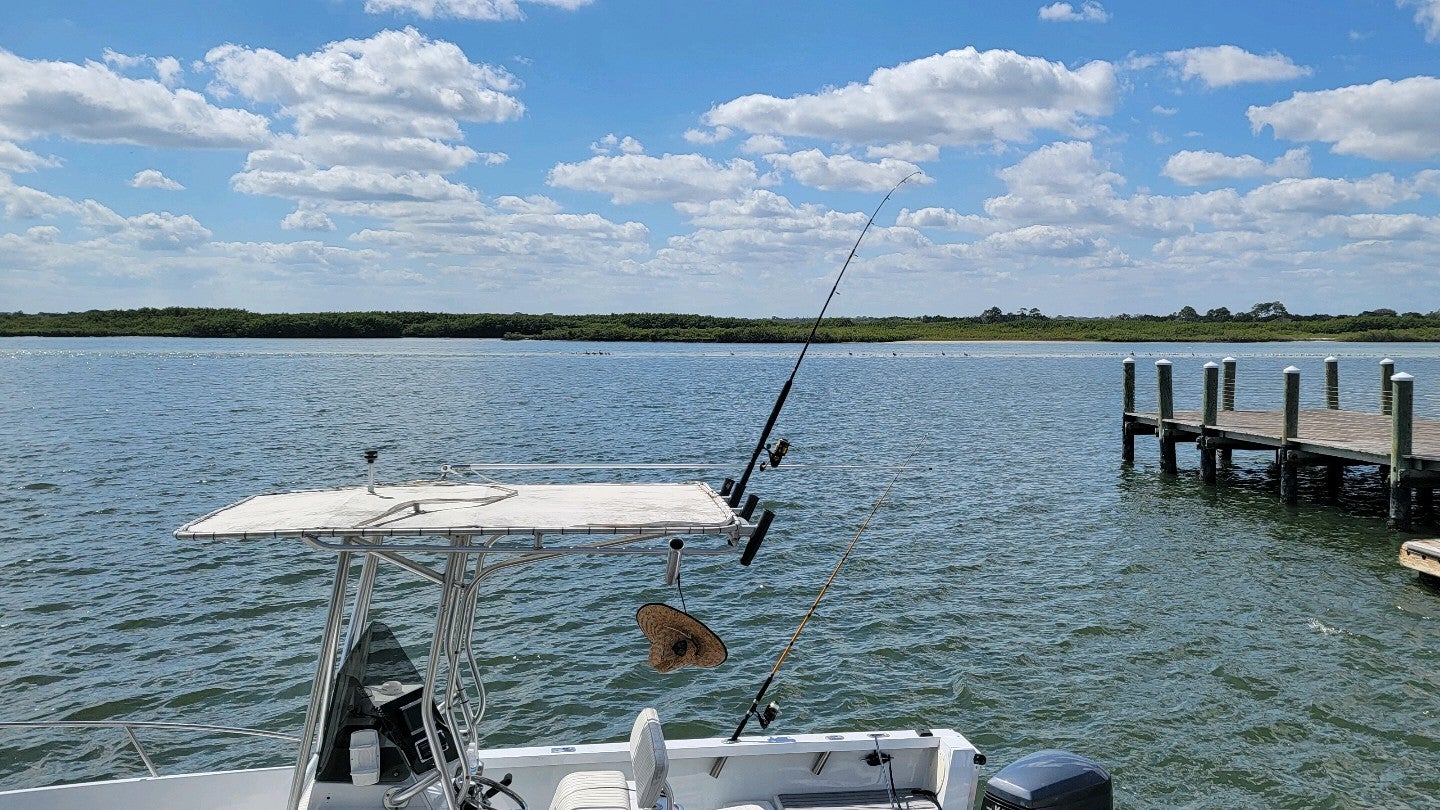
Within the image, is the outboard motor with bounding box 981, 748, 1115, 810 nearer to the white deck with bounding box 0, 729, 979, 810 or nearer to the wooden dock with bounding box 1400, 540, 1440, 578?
the white deck with bounding box 0, 729, 979, 810

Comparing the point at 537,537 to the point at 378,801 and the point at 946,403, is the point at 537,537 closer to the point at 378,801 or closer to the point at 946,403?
the point at 378,801

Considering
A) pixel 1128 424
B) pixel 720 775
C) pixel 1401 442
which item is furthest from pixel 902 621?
pixel 1128 424

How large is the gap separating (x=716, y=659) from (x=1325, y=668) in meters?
10.7

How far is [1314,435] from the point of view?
23250mm

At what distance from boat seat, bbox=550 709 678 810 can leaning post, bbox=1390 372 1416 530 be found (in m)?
17.3

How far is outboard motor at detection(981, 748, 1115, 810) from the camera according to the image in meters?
6.28

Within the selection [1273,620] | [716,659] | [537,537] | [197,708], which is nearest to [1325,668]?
[1273,620]

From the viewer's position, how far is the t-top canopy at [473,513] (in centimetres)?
525

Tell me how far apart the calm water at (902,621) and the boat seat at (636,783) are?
5051 mm

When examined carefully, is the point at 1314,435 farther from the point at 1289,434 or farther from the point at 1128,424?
the point at 1128,424

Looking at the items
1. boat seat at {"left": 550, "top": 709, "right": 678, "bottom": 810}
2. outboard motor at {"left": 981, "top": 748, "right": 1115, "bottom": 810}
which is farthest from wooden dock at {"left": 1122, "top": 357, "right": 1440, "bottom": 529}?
boat seat at {"left": 550, "top": 709, "right": 678, "bottom": 810}

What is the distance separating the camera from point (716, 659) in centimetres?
571

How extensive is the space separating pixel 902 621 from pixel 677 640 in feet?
32.8

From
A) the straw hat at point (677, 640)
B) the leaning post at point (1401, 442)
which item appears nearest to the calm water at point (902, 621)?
the leaning post at point (1401, 442)
